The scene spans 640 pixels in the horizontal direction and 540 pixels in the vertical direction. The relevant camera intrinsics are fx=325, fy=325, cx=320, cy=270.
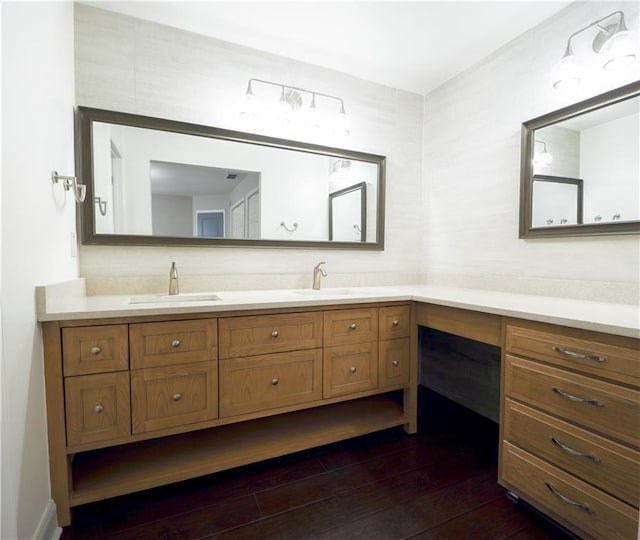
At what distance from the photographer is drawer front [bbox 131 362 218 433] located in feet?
4.50

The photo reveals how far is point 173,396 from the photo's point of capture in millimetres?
1428

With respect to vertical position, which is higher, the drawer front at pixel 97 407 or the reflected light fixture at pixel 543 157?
the reflected light fixture at pixel 543 157

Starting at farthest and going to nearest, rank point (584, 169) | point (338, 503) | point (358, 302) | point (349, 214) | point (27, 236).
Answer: point (349, 214)
point (358, 302)
point (584, 169)
point (338, 503)
point (27, 236)

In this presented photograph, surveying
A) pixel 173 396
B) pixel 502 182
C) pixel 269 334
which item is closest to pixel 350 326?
pixel 269 334

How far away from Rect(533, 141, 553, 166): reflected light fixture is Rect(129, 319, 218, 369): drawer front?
6.47ft

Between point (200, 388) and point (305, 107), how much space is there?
189 cm

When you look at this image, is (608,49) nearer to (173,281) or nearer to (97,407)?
(173,281)

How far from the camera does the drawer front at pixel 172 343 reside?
53.6 inches

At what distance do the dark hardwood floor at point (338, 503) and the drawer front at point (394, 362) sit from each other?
360 millimetres

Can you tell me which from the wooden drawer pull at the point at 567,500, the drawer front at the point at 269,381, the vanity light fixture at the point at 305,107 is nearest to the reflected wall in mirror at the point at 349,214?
the vanity light fixture at the point at 305,107

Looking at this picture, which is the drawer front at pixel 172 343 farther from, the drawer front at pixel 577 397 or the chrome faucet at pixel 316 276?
the drawer front at pixel 577 397

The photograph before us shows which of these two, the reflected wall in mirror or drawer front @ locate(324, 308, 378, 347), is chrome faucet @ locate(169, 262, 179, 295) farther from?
the reflected wall in mirror

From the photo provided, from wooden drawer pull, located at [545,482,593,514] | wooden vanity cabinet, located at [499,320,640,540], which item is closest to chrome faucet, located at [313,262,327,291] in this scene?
wooden vanity cabinet, located at [499,320,640,540]

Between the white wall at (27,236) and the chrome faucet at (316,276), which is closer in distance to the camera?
the white wall at (27,236)
